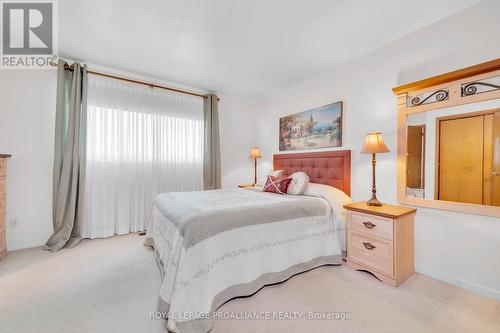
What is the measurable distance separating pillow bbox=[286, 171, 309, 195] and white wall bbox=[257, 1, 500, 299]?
661mm

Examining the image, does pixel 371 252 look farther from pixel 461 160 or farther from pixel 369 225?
pixel 461 160

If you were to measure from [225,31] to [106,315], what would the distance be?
280 cm

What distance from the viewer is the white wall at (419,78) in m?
1.82

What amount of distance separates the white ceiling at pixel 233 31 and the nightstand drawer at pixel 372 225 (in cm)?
198

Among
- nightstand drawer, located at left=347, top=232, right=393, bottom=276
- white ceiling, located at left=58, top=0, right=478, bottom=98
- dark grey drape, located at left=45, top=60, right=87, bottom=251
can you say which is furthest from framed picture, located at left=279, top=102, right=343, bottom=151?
dark grey drape, located at left=45, top=60, right=87, bottom=251

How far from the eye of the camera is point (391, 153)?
2.47 m

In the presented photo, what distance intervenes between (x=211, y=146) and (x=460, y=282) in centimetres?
372

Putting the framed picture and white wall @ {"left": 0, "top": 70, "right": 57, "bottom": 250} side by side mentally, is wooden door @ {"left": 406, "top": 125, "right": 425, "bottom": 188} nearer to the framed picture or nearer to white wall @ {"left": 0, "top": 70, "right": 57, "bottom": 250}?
the framed picture

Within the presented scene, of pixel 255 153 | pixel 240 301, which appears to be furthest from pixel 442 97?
pixel 255 153

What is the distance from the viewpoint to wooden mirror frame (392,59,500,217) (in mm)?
1791

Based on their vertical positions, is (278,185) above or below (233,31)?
below

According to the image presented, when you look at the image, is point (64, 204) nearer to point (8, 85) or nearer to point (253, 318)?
point (8, 85)

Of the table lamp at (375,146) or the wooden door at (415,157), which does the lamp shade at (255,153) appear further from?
the wooden door at (415,157)

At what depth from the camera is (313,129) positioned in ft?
11.3
